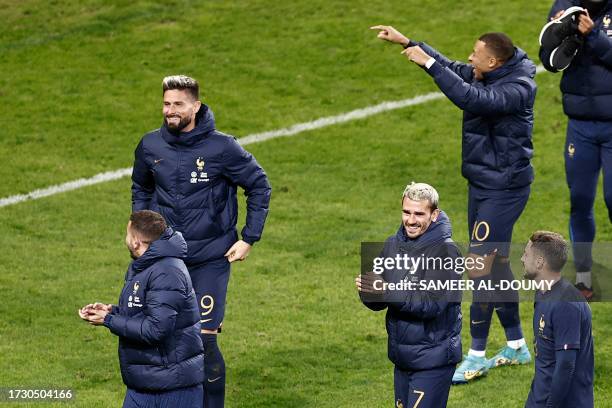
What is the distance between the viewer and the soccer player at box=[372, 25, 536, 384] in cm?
1070

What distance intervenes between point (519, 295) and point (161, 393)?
428 cm

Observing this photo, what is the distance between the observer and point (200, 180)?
33.0ft

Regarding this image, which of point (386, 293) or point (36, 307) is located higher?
point (386, 293)

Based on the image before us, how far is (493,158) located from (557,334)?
8.51 feet

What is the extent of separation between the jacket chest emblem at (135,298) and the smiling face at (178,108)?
167 centimetres

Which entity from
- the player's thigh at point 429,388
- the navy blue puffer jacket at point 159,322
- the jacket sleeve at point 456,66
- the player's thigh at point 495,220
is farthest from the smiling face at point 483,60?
the navy blue puffer jacket at point 159,322

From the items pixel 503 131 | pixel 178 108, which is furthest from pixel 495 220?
pixel 178 108

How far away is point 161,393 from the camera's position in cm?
879

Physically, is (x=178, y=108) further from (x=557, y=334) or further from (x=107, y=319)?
(x=557, y=334)

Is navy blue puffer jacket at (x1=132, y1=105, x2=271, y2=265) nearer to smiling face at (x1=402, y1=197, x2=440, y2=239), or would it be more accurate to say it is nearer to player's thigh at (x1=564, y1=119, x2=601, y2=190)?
smiling face at (x1=402, y1=197, x2=440, y2=239)

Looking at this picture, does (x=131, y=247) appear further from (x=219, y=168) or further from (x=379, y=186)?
(x=379, y=186)

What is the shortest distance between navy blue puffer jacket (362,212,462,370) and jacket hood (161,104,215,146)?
5.82 feet

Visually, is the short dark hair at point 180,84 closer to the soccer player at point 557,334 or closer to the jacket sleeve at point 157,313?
the jacket sleeve at point 157,313

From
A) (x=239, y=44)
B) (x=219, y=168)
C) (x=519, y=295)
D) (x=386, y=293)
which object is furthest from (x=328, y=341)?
(x=239, y=44)
